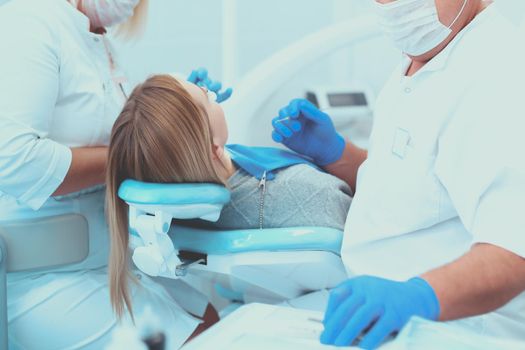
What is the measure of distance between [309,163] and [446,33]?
55cm

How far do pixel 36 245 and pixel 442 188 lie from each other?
3.30 ft

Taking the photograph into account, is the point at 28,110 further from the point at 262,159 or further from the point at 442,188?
the point at 442,188

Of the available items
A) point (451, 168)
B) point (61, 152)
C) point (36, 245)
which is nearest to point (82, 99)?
point (61, 152)

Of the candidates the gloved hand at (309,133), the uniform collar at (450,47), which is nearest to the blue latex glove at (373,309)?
the uniform collar at (450,47)

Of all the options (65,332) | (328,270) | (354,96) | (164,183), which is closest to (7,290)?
(65,332)

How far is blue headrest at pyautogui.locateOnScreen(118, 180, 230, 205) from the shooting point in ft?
4.31

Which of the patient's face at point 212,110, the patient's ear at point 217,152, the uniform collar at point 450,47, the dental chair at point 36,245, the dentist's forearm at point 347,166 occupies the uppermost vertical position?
the uniform collar at point 450,47

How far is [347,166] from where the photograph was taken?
1.72 metres

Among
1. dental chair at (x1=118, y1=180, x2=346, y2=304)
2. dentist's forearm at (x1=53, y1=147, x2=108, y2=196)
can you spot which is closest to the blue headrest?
dental chair at (x1=118, y1=180, x2=346, y2=304)

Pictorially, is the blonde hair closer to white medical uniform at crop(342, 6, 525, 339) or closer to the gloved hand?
the gloved hand

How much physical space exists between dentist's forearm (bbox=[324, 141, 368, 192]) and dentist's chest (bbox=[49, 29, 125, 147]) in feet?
2.00

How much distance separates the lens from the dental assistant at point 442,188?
924mm

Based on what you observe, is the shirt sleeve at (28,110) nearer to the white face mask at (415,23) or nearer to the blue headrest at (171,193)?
the blue headrest at (171,193)

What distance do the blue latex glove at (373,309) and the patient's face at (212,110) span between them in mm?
701
